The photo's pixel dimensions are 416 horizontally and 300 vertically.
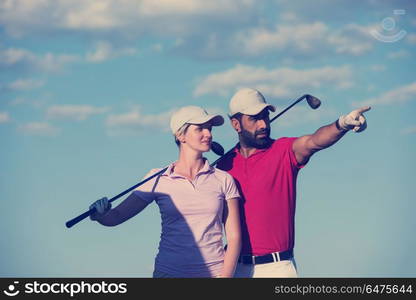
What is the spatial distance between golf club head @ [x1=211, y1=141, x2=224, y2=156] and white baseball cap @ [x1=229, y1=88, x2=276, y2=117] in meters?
0.41

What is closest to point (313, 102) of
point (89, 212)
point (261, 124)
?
point (261, 124)

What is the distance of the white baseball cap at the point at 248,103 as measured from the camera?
37.1 feet

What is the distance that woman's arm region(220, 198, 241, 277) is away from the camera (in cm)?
1061

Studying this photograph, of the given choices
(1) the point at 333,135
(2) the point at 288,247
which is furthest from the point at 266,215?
(1) the point at 333,135

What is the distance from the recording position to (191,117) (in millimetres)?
10891

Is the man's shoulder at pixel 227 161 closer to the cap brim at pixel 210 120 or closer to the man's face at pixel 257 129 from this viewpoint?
the man's face at pixel 257 129

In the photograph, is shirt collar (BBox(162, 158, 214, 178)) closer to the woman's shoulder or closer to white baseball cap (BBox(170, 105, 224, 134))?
the woman's shoulder

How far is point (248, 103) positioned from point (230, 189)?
114 cm

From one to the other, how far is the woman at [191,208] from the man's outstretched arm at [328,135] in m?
0.89

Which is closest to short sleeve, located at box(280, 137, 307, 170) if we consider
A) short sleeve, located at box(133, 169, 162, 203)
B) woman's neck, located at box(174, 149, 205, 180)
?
woman's neck, located at box(174, 149, 205, 180)

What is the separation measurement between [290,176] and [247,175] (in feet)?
1.63

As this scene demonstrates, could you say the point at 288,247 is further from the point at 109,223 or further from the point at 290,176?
the point at 109,223

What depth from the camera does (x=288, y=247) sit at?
435 inches

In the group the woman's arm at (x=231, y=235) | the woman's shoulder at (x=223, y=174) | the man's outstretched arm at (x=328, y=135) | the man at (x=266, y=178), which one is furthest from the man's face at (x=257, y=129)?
the woman's arm at (x=231, y=235)
